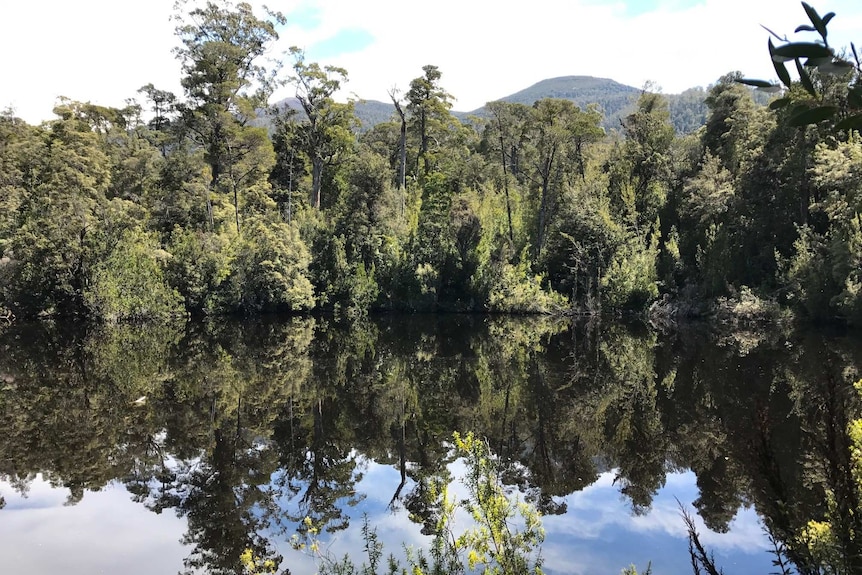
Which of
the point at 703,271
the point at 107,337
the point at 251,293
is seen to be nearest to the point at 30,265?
the point at 107,337

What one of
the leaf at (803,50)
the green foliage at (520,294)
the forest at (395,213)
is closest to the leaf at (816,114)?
the leaf at (803,50)

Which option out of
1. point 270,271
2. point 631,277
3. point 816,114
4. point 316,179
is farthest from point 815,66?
point 316,179

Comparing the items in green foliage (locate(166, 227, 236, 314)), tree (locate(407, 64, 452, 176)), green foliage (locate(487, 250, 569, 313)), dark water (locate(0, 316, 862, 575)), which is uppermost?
tree (locate(407, 64, 452, 176))

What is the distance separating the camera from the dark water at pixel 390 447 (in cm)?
622

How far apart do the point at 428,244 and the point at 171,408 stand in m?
20.0

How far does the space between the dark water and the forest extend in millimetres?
9483

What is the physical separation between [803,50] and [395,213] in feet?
97.0

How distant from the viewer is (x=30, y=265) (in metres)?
25.2

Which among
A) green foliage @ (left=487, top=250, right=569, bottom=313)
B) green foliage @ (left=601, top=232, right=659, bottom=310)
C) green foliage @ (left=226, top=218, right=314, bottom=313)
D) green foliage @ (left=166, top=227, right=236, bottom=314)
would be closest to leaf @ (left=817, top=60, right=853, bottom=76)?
green foliage @ (left=226, top=218, right=314, bottom=313)

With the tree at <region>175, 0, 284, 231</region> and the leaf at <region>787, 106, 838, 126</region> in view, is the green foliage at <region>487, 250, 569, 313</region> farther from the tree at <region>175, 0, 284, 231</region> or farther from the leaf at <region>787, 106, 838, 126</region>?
the leaf at <region>787, 106, 838, 126</region>

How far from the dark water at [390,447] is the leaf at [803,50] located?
Result: 1.23 m

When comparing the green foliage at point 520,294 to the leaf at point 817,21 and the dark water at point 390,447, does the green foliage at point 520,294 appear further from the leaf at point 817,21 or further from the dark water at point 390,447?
the leaf at point 817,21

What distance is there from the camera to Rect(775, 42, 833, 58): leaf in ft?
4.12

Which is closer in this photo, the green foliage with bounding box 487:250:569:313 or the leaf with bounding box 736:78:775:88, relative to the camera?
the leaf with bounding box 736:78:775:88
